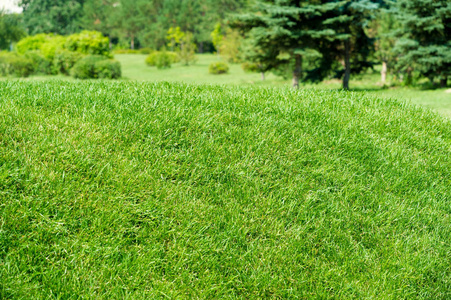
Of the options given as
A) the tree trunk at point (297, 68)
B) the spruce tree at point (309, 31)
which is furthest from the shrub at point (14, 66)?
the tree trunk at point (297, 68)

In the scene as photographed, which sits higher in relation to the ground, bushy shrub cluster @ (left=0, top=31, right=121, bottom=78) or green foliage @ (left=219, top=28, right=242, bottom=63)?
green foliage @ (left=219, top=28, right=242, bottom=63)

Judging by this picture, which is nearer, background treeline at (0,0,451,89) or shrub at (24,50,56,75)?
background treeline at (0,0,451,89)

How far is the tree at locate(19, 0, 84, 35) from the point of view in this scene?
2815 inches

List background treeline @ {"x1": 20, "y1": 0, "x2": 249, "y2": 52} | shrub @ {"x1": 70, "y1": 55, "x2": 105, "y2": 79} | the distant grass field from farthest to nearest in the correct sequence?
1. background treeline @ {"x1": 20, "y1": 0, "x2": 249, "y2": 52}
2. shrub @ {"x1": 70, "y1": 55, "x2": 105, "y2": 79}
3. the distant grass field

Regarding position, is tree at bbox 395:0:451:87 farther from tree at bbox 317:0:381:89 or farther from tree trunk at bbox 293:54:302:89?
tree trunk at bbox 293:54:302:89

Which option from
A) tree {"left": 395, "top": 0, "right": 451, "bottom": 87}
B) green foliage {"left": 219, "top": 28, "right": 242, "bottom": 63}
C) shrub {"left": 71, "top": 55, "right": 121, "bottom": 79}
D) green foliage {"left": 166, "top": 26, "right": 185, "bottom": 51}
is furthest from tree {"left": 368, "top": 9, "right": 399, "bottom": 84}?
green foliage {"left": 166, "top": 26, "right": 185, "bottom": 51}

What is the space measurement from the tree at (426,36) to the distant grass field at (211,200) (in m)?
18.6

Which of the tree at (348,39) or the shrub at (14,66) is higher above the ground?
the tree at (348,39)

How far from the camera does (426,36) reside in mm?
21109

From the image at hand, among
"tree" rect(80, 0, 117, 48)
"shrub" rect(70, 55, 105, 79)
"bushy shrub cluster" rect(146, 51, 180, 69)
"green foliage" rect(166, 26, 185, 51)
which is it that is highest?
"tree" rect(80, 0, 117, 48)

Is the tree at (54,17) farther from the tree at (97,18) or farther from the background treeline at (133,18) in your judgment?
the tree at (97,18)

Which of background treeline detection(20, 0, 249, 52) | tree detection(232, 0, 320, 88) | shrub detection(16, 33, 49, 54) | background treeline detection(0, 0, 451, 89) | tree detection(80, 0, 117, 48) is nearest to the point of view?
tree detection(232, 0, 320, 88)

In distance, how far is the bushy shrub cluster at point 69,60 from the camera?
23.6 meters

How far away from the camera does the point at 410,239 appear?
125 inches
